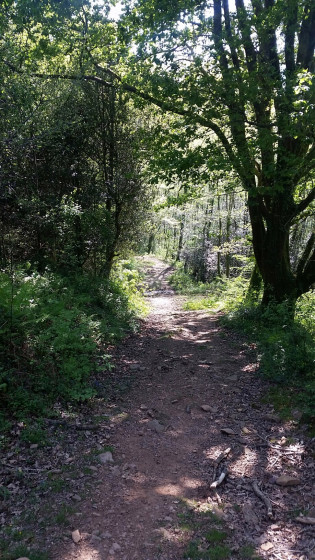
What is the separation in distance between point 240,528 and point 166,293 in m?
21.3

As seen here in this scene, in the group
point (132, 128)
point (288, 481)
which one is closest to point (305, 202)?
point (132, 128)

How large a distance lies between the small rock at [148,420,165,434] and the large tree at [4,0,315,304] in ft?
20.7

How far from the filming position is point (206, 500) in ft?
12.9

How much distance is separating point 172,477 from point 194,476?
26cm

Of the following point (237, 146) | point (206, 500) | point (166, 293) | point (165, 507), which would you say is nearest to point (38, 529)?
point (165, 507)

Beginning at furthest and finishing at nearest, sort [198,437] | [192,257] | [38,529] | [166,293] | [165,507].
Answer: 1. [192,257]
2. [166,293]
3. [198,437]
4. [165,507]
5. [38,529]

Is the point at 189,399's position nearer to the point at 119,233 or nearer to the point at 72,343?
the point at 72,343

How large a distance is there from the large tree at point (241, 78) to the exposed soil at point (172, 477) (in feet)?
17.6

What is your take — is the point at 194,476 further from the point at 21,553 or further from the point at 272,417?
the point at 21,553

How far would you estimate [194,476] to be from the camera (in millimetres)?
4332

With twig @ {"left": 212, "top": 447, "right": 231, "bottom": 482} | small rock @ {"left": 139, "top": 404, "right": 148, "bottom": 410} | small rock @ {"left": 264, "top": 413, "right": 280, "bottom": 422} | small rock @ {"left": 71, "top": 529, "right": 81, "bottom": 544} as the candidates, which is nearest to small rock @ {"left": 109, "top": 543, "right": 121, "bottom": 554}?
small rock @ {"left": 71, "top": 529, "right": 81, "bottom": 544}

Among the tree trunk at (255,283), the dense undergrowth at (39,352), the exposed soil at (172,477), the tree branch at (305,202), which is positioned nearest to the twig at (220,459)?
the exposed soil at (172,477)

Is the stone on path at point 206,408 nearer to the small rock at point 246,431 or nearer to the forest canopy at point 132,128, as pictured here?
the small rock at point 246,431

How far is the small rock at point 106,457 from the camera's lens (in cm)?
457
